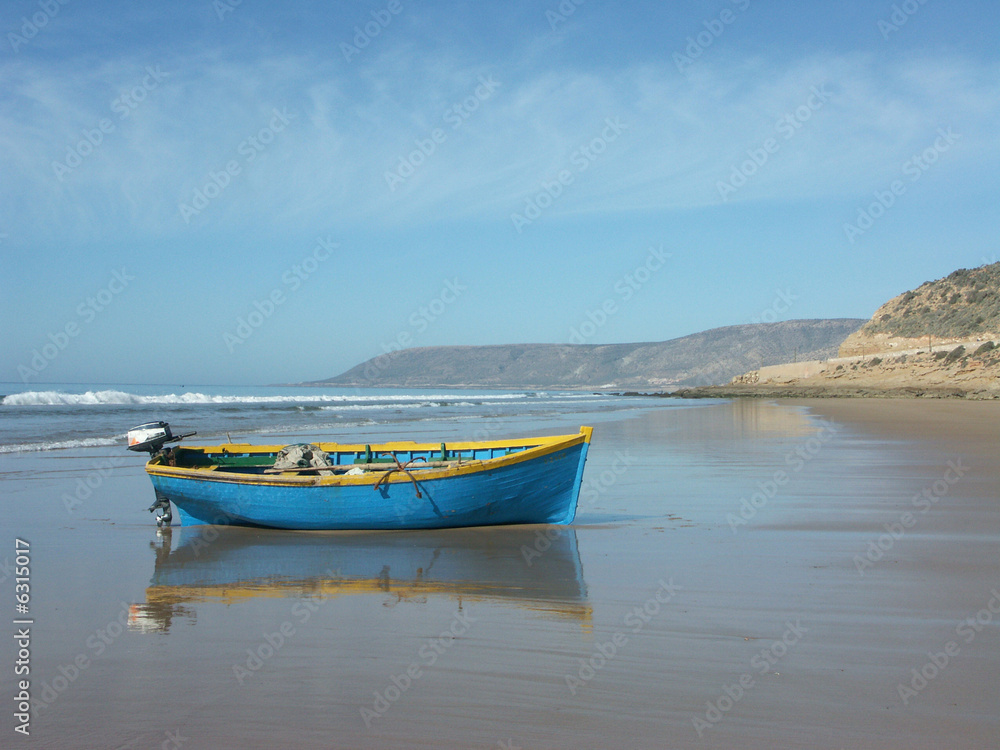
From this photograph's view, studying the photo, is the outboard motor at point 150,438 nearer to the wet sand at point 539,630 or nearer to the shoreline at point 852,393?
the wet sand at point 539,630

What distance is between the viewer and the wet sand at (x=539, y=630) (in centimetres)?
375

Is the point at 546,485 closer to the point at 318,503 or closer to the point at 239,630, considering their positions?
the point at 318,503

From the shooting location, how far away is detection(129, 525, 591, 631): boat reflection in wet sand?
606cm

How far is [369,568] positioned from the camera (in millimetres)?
7188

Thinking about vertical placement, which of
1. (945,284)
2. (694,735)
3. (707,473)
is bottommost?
(694,735)

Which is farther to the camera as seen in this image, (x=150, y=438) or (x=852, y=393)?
(x=852, y=393)


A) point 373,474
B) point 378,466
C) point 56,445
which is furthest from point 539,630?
point 56,445

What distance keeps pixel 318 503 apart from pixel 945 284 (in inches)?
2985

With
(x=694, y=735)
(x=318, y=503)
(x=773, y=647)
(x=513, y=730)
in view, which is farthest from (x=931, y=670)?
(x=318, y=503)

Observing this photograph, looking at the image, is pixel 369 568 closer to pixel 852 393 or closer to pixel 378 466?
pixel 378 466

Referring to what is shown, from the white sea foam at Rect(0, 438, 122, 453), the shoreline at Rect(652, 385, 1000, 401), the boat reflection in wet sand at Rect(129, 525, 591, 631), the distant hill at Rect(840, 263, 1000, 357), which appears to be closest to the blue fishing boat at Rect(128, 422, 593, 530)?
the boat reflection in wet sand at Rect(129, 525, 591, 631)

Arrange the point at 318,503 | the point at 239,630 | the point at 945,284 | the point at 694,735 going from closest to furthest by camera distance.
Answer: the point at 694,735 → the point at 239,630 → the point at 318,503 → the point at 945,284

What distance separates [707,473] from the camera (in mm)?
13211

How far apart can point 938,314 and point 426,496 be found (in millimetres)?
68390
